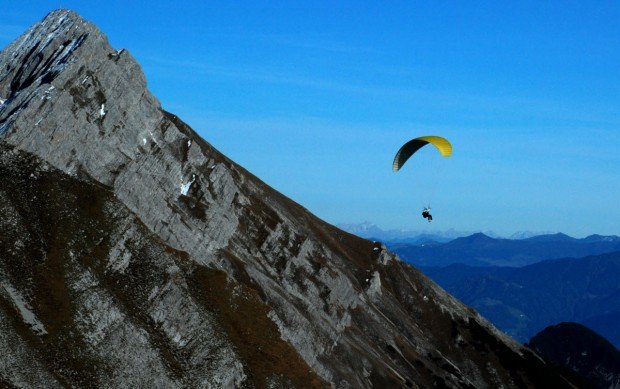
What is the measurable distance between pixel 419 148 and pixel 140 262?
40.4 meters

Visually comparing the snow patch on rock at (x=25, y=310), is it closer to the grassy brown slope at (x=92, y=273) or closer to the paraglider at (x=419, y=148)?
the grassy brown slope at (x=92, y=273)

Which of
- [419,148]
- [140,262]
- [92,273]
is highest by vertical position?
[419,148]

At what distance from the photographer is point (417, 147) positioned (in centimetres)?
10575

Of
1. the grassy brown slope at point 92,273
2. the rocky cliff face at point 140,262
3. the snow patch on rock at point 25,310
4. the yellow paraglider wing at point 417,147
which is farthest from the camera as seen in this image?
the yellow paraglider wing at point 417,147

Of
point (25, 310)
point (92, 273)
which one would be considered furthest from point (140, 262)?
point (25, 310)

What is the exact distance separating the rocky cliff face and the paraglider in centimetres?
3012

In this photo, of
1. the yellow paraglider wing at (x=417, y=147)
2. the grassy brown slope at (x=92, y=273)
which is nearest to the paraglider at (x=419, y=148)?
the yellow paraglider wing at (x=417, y=147)

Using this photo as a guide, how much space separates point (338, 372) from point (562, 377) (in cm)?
8293

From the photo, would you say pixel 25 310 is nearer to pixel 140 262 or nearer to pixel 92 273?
pixel 92 273

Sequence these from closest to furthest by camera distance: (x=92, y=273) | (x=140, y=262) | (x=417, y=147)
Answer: (x=92, y=273) < (x=140, y=262) < (x=417, y=147)

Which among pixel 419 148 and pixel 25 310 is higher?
pixel 419 148

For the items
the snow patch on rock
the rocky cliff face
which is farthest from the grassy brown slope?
the snow patch on rock

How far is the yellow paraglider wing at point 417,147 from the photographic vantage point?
9719 centimetres

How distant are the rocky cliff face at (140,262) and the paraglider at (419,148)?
3012cm
